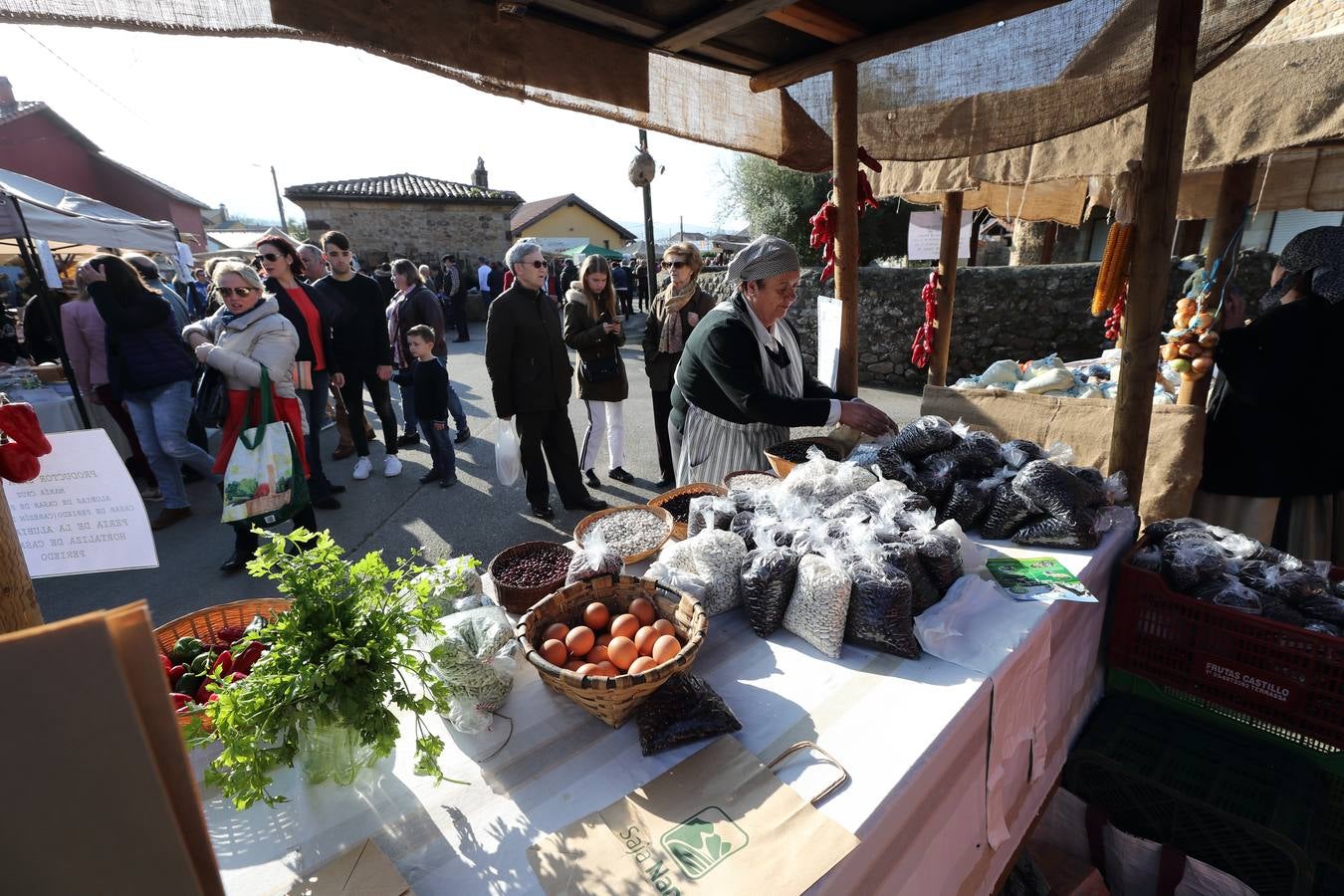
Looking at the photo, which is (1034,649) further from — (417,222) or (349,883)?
(417,222)

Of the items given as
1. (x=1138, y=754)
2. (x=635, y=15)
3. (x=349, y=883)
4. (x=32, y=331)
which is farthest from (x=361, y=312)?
(x=32, y=331)

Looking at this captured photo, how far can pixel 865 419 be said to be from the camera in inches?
98.3

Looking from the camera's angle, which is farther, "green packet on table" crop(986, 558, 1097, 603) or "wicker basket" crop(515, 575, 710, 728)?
"green packet on table" crop(986, 558, 1097, 603)

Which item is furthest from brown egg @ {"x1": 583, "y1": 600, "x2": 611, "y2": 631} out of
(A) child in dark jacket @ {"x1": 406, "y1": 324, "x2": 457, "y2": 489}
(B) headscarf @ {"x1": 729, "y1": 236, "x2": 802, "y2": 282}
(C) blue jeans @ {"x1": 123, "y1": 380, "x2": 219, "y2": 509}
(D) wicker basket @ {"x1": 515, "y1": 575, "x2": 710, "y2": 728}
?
(C) blue jeans @ {"x1": 123, "y1": 380, "x2": 219, "y2": 509}

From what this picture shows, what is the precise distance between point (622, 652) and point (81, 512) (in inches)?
41.6

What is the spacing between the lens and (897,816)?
3.74 ft

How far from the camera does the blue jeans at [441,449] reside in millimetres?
5512

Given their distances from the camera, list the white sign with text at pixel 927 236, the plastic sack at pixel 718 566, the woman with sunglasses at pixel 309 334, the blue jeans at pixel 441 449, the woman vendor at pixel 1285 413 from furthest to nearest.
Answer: the white sign with text at pixel 927 236
the blue jeans at pixel 441 449
the woman with sunglasses at pixel 309 334
the woman vendor at pixel 1285 413
the plastic sack at pixel 718 566

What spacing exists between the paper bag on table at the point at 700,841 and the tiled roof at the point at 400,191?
23.9m

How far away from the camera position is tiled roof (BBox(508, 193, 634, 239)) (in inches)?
1324

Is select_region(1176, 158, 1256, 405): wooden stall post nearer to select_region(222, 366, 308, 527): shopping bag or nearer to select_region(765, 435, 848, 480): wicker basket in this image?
select_region(765, 435, 848, 480): wicker basket

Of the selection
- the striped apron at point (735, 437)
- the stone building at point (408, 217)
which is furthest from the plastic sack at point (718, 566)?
the stone building at point (408, 217)

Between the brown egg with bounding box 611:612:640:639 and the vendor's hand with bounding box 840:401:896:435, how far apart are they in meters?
1.44

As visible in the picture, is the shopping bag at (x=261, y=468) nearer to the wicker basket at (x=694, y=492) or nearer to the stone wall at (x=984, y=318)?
the wicker basket at (x=694, y=492)
